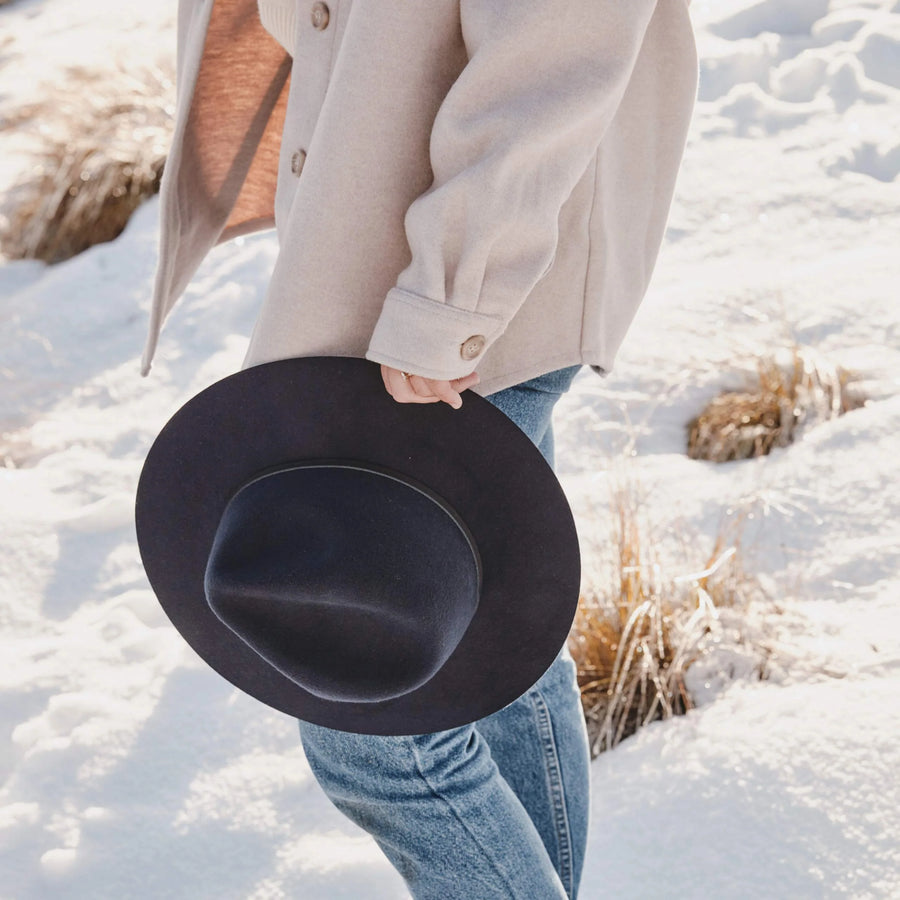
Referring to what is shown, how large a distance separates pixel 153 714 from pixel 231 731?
0.15 m

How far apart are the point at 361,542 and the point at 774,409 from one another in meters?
1.60

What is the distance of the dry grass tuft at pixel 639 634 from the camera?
162 centimetres

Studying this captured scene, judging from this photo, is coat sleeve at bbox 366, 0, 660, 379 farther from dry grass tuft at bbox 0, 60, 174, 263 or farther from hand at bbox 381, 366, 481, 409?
dry grass tuft at bbox 0, 60, 174, 263

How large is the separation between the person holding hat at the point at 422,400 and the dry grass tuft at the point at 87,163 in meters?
2.83

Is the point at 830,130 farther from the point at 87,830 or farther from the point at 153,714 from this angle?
the point at 87,830

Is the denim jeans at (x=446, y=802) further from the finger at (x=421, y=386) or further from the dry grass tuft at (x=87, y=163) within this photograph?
the dry grass tuft at (x=87, y=163)

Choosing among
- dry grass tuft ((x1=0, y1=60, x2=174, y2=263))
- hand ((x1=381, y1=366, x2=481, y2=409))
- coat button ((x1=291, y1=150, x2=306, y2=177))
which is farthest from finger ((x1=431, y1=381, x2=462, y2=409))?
dry grass tuft ((x1=0, y1=60, x2=174, y2=263))

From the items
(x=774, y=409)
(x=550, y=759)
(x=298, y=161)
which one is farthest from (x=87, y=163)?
(x=550, y=759)

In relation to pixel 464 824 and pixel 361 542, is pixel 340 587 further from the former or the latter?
pixel 464 824

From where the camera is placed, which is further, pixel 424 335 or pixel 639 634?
pixel 639 634

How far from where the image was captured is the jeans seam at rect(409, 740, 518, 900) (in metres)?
0.92

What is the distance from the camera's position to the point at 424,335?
2.60 ft

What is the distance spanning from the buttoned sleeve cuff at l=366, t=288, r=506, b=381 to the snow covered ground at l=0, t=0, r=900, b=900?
878 mm

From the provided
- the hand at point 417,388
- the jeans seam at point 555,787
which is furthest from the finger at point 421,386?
the jeans seam at point 555,787
